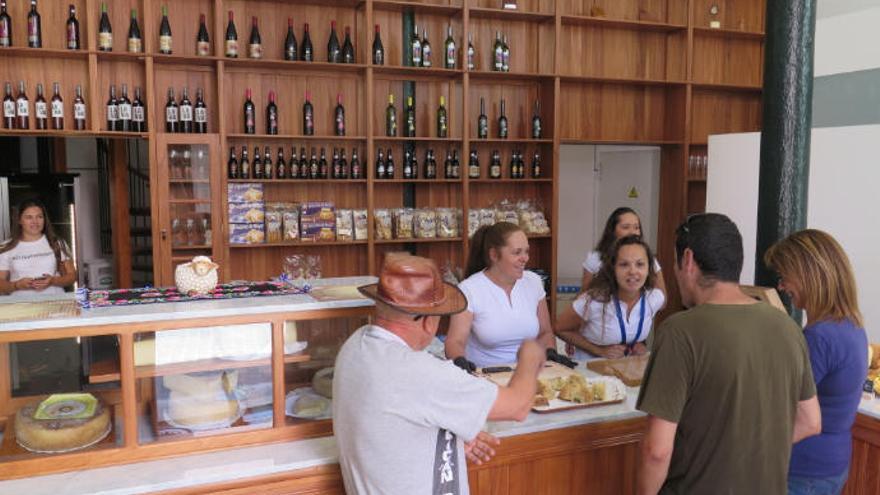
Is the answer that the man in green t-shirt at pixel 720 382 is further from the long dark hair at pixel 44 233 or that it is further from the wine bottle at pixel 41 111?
the wine bottle at pixel 41 111

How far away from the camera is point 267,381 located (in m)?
2.15

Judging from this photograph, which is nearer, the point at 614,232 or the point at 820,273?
the point at 820,273

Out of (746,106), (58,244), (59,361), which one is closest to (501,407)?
(59,361)

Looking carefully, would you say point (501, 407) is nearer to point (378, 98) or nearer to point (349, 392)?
point (349, 392)

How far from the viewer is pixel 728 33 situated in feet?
20.4

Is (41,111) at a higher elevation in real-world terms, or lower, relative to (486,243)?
higher

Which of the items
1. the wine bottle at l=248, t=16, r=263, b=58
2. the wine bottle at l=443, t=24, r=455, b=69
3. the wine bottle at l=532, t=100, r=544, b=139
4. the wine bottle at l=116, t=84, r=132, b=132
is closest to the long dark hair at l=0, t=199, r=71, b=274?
Result: the wine bottle at l=116, t=84, r=132, b=132

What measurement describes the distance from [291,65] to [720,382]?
13.4 ft

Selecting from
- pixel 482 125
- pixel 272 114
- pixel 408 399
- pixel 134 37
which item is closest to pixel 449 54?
pixel 482 125

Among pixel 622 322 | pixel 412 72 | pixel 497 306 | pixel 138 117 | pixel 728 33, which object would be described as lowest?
pixel 622 322

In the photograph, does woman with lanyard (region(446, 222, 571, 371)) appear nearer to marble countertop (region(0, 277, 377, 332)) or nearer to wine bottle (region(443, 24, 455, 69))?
marble countertop (region(0, 277, 377, 332))

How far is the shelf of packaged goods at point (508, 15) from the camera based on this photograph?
5.41m

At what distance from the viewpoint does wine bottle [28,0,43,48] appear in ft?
14.6

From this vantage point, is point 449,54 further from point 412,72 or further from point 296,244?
point 296,244
